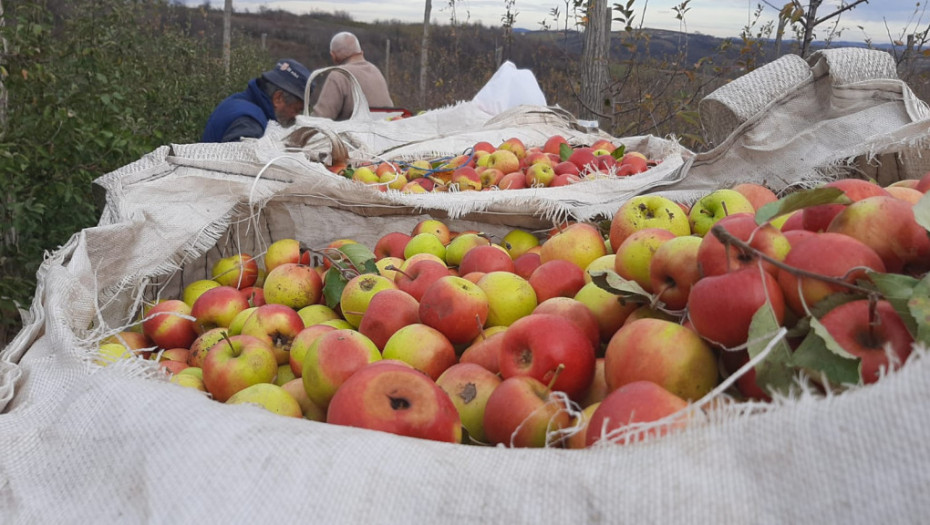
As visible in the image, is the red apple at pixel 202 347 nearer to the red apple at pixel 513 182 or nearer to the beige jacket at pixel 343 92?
the red apple at pixel 513 182

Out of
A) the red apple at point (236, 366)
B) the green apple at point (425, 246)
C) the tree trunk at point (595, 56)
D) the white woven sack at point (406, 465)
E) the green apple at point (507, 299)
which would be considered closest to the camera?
the white woven sack at point (406, 465)

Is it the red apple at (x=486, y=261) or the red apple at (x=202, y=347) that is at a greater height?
the red apple at (x=486, y=261)

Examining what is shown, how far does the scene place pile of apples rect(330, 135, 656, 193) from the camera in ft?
11.7

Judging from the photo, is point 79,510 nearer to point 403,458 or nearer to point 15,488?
point 15,488

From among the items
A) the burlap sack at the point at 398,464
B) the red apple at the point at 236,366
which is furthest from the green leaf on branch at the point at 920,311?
the red apple at the point at 236,366

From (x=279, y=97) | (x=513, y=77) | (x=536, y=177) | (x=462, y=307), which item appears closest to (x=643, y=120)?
(x=513, y=77)

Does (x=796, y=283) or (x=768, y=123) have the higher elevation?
(x=768, y=123)

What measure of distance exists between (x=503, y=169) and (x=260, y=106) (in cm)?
301

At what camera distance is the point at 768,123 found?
2.66 m

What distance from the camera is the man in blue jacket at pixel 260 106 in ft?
17.5

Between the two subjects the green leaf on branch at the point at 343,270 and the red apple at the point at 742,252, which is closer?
the red apple at the point at 742,252

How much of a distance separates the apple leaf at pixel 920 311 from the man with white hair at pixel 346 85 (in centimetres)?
561

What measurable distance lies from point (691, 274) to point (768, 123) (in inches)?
65.1

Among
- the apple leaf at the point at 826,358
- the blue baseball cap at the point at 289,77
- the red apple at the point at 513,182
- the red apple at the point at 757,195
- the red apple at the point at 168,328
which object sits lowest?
the red apple at the point at 168,328
